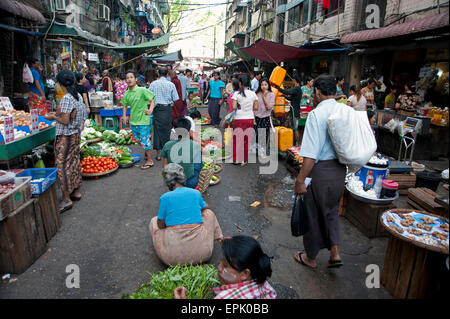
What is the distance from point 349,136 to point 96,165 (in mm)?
5145

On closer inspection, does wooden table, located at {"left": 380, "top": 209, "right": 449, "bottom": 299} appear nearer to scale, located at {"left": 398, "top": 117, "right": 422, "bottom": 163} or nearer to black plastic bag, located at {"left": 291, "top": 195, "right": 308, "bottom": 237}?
black plastic bag, located at {"left": 291, "top": 195, "right": 308, "bottom": 237}

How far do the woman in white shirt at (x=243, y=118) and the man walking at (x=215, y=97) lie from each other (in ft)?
16.2

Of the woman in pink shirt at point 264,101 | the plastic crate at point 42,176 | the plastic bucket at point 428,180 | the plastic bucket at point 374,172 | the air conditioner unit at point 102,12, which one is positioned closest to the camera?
the plastic crate at point 42,176

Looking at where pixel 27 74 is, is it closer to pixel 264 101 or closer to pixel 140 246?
pixel 264 101

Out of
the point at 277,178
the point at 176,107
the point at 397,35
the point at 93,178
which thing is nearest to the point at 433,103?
the point at 397,35

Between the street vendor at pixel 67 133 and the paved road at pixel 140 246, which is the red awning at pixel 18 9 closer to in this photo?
the street vendor at pixel 67 133

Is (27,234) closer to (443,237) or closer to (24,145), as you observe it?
(24,145)

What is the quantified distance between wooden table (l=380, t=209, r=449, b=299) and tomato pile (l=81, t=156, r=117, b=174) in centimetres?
537

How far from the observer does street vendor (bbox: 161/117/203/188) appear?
423 cm

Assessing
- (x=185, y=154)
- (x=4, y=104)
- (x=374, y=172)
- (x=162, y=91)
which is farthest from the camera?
(x=162, y=91)

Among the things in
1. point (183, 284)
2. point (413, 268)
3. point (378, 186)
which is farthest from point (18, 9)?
point (413, 268)

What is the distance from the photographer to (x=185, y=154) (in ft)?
13.9

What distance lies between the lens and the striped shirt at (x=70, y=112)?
4395 millimetres

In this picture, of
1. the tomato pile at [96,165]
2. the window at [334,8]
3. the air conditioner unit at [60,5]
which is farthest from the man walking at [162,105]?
the window at [334,8]
